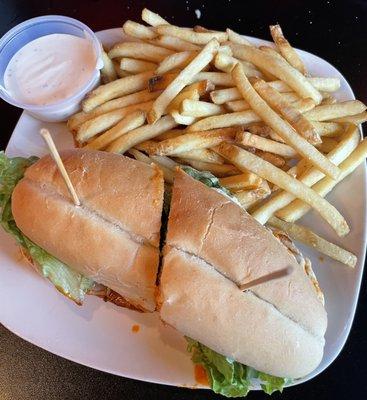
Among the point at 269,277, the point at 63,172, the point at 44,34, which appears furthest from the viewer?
the point at 44,34

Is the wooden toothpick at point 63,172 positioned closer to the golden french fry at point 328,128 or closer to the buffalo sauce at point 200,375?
the buffalo sauce at point 200,375

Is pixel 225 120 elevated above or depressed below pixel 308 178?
above

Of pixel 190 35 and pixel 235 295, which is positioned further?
pixel 190 35

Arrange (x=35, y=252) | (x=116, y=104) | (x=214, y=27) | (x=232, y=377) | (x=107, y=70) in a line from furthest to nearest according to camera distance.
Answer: (x=214, y=27) < (x=107, y=70) < (x=116, y=104) < (x=35, y=252) < (x=232, y=377)

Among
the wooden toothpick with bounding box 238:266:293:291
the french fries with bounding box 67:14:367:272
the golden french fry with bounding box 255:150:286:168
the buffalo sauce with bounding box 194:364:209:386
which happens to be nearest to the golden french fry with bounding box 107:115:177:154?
the french fries with bounding box 67:14:367:272

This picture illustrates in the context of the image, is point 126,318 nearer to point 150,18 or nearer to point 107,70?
point 107,70

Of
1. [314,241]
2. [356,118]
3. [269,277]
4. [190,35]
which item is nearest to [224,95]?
[190,35]

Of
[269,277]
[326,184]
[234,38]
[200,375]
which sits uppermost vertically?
[234,38]

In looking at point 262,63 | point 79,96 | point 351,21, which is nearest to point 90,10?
point 79,96
